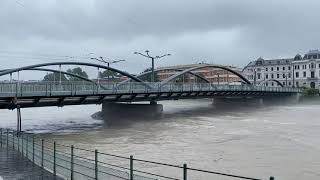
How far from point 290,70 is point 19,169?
15979 centimetres

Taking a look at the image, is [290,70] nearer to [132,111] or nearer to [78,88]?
[132,111]

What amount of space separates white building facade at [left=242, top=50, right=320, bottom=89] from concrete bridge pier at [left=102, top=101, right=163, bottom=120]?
7922 cm

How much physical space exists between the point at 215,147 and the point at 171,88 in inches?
1156

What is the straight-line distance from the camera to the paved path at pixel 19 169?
44.0 feet

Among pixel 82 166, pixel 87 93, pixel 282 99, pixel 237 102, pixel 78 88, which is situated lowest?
pixel 82 166

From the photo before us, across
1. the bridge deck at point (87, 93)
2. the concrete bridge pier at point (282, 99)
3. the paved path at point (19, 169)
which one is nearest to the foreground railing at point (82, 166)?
the paved path at point (19, 169)

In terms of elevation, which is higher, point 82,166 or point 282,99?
point 282,99

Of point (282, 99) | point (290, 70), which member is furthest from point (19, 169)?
→ point (290, 70)

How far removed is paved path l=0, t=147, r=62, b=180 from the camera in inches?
528

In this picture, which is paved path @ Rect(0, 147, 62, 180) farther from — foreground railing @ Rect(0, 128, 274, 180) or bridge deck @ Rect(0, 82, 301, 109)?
bridge deck @ Rect(0, 82, 301, 109)

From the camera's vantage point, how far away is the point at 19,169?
14875mm

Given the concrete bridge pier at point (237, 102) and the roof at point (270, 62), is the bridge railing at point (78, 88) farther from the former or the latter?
the roof at point (270, 62)

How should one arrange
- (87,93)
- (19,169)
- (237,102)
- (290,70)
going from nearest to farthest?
(19,169), (87,93), (237,102), (290,70)

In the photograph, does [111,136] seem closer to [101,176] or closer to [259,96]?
[101,176]
